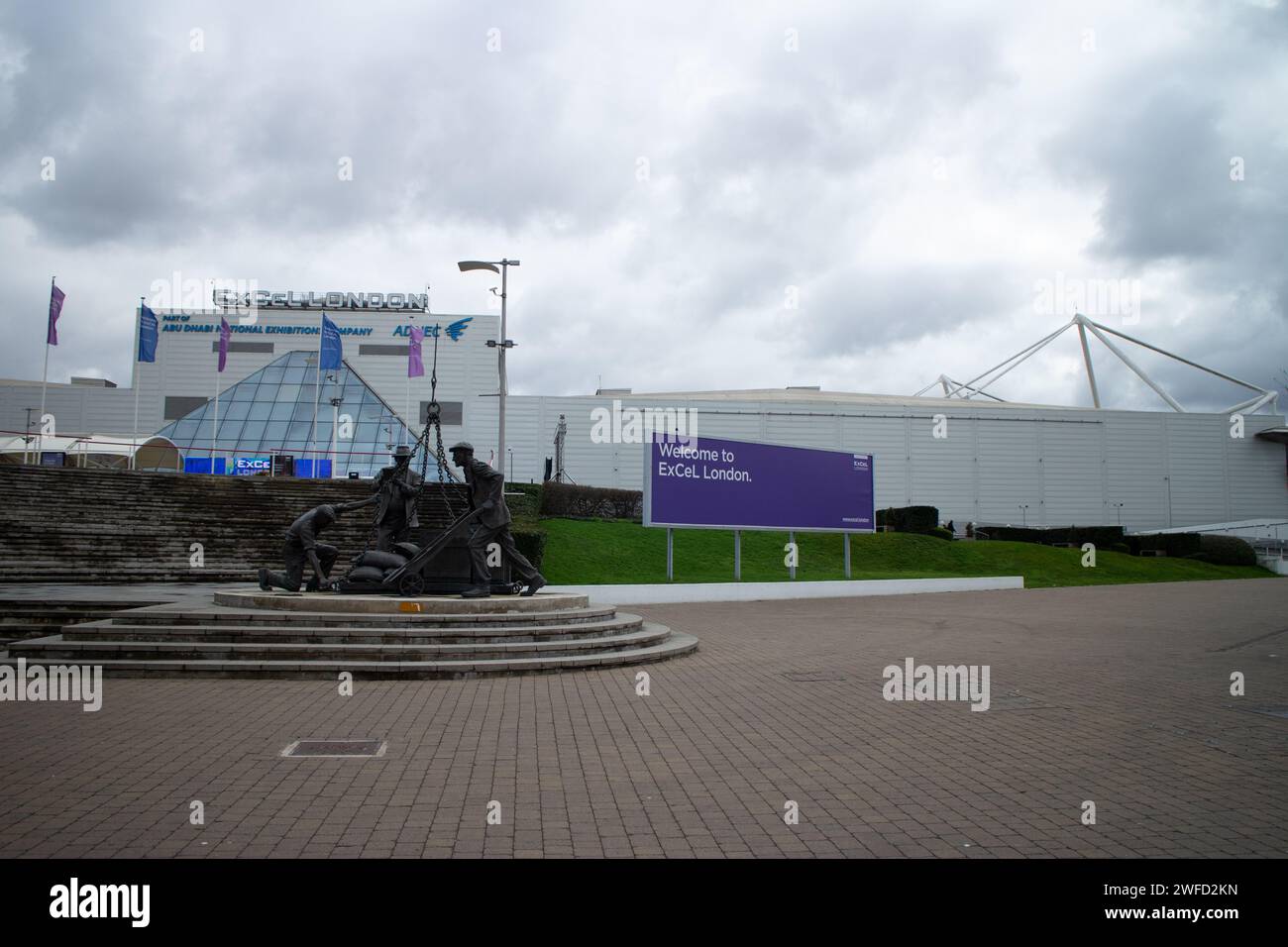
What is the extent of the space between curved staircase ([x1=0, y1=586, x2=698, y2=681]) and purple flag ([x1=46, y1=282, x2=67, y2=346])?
78.7ft

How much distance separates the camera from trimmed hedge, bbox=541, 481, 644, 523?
96.7ft

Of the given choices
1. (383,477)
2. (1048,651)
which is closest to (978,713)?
(1048,651)

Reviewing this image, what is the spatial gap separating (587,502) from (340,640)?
2121 cm

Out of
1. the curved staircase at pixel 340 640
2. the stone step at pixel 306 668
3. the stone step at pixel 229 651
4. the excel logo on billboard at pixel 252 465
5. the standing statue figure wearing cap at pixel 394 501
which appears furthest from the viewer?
the excel logo on billboard at pixel 252 465

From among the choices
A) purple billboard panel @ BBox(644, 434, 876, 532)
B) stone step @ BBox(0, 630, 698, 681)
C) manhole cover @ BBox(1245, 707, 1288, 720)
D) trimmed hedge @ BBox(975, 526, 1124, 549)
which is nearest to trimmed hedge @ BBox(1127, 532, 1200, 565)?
trimmed hedge @ BBox(975, 526, 1124, 549)

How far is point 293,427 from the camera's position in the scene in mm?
44656

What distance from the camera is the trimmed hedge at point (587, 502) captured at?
29.5 metres

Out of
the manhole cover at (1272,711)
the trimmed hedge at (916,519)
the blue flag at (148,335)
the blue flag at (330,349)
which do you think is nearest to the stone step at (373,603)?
the manhole cover at (1272,711)

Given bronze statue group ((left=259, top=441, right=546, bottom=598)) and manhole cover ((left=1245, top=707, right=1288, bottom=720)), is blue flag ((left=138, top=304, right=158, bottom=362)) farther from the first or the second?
manhole cover ((left=1245, top=707, right=1288, bottom=720))

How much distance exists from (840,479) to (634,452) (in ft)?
106

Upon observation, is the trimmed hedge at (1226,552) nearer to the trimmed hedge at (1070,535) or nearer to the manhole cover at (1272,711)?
the trimmed hedge at (1070,535)

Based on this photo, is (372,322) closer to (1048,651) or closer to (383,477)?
(383,477)

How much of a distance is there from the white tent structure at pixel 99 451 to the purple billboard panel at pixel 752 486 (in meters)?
25.0

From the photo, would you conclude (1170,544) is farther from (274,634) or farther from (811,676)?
(274,634)
